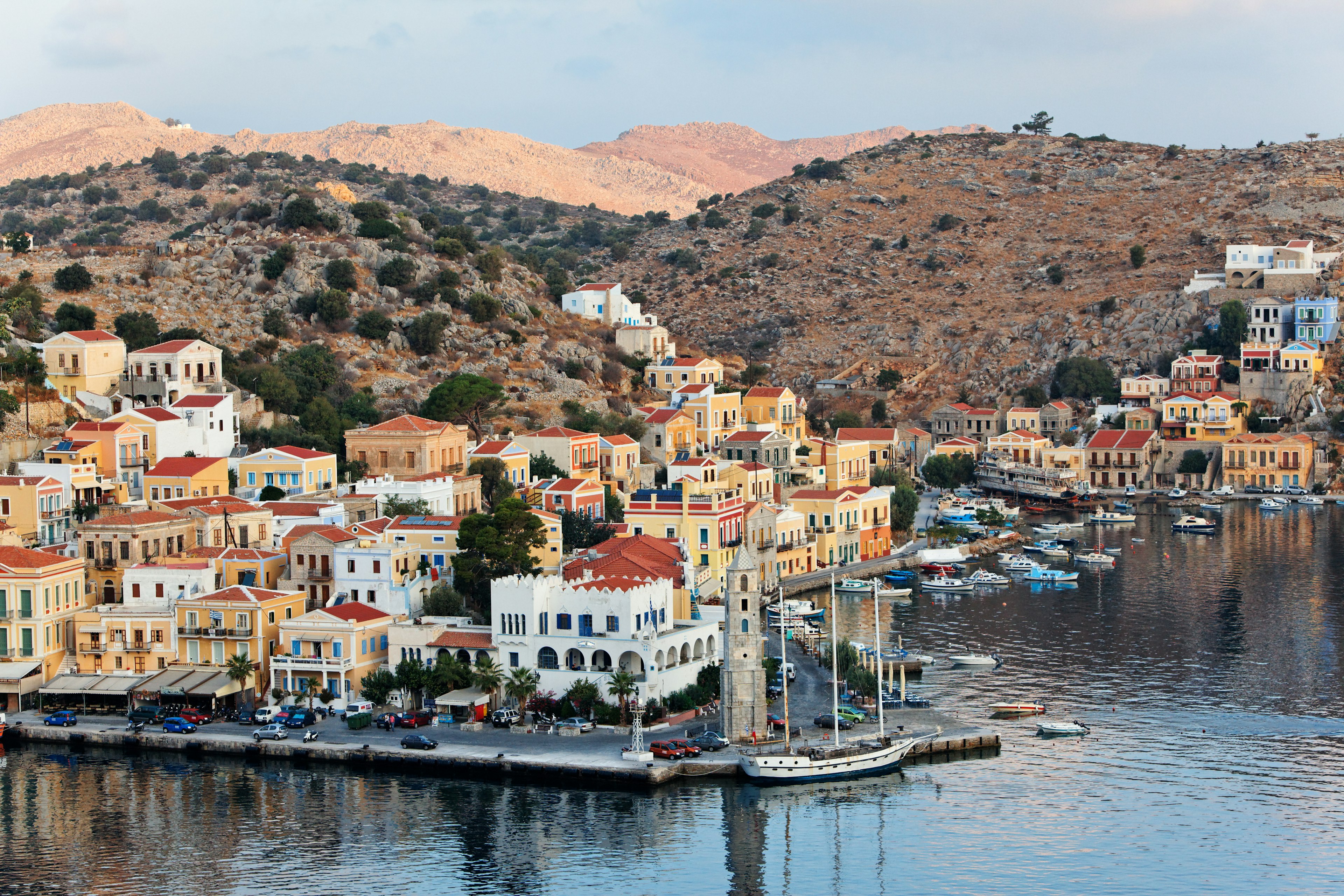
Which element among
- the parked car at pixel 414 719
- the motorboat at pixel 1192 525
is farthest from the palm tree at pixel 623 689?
the motorboat at pixel 1192 525

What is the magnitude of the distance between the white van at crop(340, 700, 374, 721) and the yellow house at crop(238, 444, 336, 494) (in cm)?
2352

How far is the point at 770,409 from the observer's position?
10031 cm

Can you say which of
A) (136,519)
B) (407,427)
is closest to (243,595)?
(136,519)

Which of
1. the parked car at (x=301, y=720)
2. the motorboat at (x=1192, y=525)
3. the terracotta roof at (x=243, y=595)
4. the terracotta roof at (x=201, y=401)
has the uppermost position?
the terracotta roof at (x=201, y=401)

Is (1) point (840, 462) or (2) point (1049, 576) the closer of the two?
(2) point (1049, 576)

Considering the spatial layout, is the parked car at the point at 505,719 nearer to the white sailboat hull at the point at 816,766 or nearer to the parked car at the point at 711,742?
the parked car at the point at 711,742

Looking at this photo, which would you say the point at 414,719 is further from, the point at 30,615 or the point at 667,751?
the point at 30,615

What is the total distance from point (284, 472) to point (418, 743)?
2940 cm

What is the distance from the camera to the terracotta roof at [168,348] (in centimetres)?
8488

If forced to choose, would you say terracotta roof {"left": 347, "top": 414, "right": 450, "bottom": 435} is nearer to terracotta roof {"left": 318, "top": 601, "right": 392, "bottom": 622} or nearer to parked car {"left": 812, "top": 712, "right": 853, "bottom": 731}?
terracotta roof {"left": 318, "top": 601, "right": 392, "bottom": 622}

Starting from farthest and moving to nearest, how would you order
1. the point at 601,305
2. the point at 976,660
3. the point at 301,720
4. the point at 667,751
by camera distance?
the point at 601,305 < the point at 976,660 < the point at 301,720 < the point at 667,751

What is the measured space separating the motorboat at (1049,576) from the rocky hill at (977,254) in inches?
1859

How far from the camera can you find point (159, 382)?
84.3 meters

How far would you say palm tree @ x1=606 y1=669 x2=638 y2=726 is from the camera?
165ft
